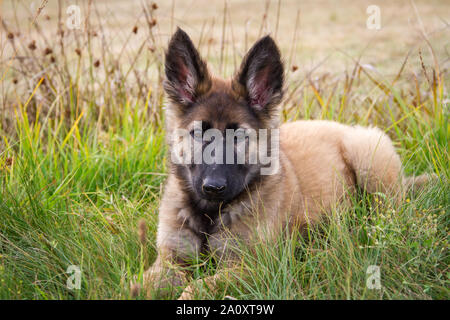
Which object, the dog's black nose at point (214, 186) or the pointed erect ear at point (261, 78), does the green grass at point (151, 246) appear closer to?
the dog's black nose at point (214, 186)

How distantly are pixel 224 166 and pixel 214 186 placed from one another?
0.20 metres

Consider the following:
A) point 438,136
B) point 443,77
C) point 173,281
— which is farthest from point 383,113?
point 173,281

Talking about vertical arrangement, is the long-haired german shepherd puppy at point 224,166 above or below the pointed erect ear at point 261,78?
below

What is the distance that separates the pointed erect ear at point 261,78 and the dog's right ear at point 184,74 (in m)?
0.24

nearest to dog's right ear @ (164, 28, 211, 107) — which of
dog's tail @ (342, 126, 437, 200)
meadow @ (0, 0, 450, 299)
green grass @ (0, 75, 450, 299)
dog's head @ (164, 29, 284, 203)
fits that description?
dog's head @ (164, 29, 284, 203)

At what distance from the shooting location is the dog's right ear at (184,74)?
3.17 meters

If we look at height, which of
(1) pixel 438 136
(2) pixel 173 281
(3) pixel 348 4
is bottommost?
(2) pixel 173 281

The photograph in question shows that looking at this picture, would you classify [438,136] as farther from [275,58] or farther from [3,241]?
[3,241]

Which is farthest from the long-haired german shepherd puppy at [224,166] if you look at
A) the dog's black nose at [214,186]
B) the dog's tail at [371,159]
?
the dog's tail at [371,159]

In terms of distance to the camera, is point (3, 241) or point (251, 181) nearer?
point (3, 241)

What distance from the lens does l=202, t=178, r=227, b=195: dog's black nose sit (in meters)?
2.90

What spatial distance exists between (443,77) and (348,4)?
569 inches

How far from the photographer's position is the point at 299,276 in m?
2.74

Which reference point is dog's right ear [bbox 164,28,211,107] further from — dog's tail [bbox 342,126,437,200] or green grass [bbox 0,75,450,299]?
dog's tail [bbox 342,126,437,200]
